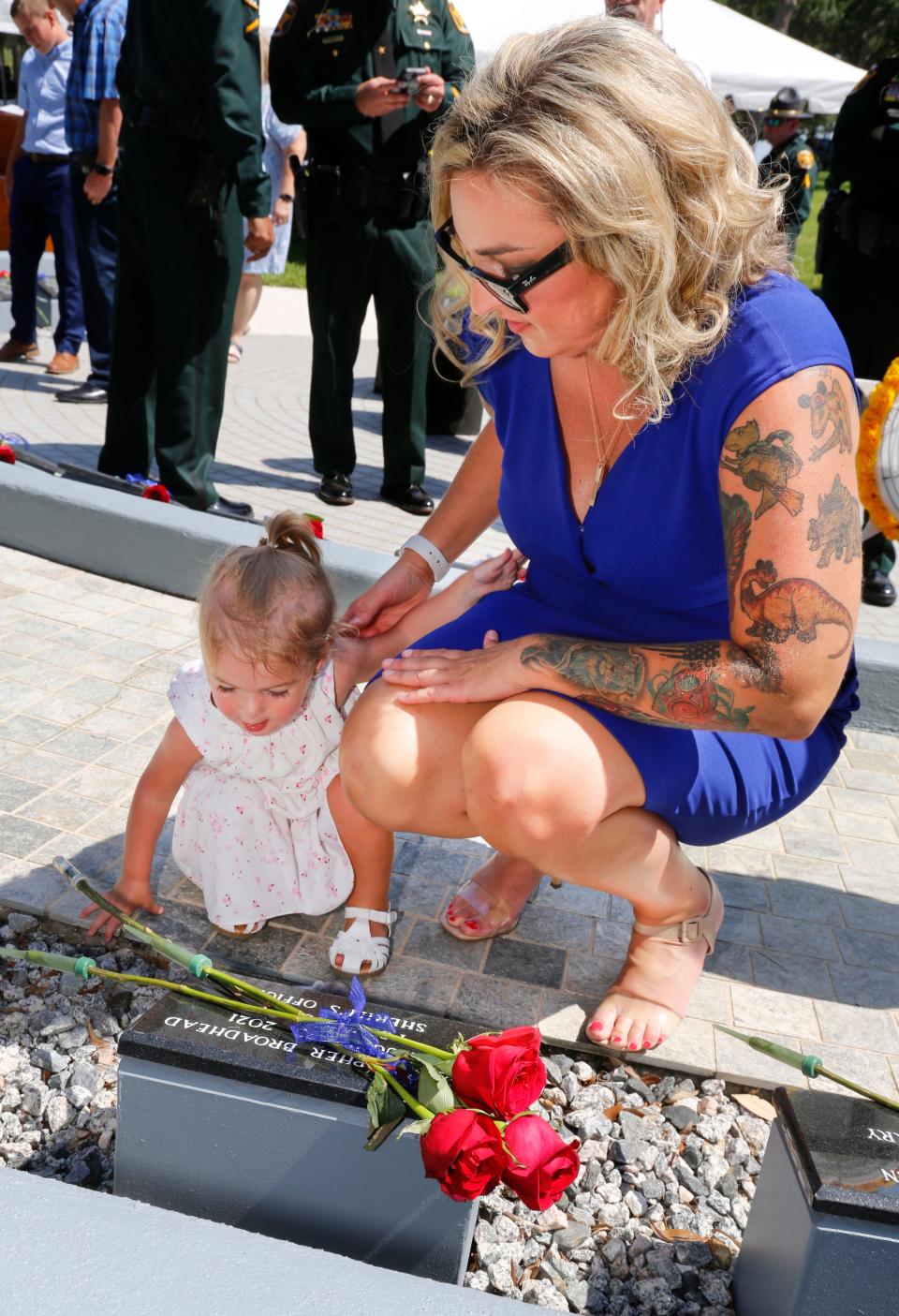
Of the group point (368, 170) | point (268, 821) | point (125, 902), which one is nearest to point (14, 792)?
point (125, 902)

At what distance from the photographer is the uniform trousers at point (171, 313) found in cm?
423

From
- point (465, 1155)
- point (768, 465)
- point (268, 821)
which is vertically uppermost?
point (768, 465)

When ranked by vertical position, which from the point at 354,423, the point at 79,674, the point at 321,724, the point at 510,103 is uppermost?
the point at 510,103

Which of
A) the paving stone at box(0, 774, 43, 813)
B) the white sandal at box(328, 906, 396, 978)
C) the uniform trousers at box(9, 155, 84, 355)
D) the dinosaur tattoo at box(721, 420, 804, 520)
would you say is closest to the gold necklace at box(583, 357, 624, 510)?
the dinosaur tattoo at box(721, 420, 804, 520)

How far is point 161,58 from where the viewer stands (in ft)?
13.6

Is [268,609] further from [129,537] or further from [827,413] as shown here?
[129,537]

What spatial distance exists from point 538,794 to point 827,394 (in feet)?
2.40

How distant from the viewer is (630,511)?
196 centimetres

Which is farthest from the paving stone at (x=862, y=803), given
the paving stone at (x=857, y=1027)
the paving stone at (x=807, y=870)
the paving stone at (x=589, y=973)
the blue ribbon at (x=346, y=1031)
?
the blue ribbon at (x=346, y=1031)

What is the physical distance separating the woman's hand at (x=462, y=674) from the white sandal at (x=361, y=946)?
0.47 meters

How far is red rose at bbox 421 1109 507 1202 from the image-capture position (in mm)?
1297

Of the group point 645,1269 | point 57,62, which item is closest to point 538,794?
point 645,1269

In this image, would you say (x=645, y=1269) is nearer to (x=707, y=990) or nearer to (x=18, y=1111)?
(x=707, y=990)

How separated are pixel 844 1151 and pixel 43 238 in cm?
689
